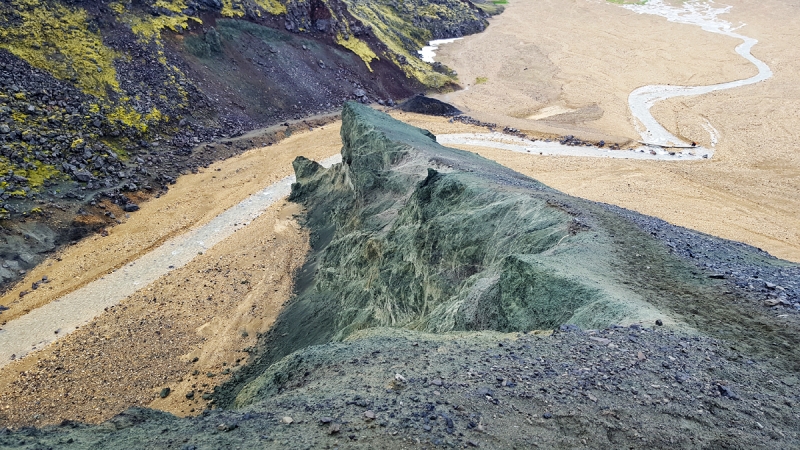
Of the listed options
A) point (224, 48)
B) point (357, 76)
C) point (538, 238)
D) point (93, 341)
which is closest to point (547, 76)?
point (357, 76)

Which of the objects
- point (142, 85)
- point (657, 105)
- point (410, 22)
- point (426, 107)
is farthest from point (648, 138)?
point (142, 85)

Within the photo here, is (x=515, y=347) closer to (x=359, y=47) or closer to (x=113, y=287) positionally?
(x=113, y=287)

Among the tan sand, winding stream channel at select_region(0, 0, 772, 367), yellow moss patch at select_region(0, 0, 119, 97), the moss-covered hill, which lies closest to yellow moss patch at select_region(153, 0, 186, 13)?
the moss-covered hill

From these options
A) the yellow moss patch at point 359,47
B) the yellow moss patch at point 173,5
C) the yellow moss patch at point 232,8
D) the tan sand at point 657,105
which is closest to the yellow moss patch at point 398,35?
the yellow moss patch at point 359,47

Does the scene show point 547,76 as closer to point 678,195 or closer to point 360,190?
point 678,195

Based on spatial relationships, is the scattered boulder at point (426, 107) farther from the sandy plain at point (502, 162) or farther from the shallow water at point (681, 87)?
the shallow water at point (681, 87)

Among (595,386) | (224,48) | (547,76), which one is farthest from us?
(547,76)
